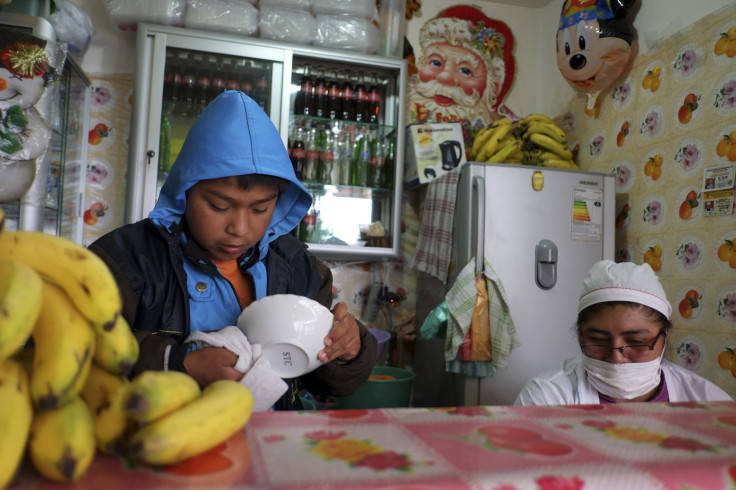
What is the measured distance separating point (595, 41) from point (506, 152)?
0.72 meters

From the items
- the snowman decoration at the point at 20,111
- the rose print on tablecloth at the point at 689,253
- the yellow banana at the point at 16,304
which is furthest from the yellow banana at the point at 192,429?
the rose print on tablecloth at the point at 689,253

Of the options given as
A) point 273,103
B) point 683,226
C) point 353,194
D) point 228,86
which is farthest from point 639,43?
point 228,86

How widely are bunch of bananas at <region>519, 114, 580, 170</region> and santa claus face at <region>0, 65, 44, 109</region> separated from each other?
8.22 ft

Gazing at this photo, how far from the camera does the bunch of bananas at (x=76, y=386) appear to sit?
1.21ft

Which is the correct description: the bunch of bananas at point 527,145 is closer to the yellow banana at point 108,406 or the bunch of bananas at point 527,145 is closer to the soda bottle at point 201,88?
the soda bottle at point 201,88

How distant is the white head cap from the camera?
1504 millimetres

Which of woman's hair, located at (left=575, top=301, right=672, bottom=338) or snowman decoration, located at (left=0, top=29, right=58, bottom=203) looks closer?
woman's hair, located at (left=575, top=301, right=672, bottom=338)

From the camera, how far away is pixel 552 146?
3244 mm

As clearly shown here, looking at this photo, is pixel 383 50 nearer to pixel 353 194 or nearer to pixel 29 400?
pixel 353 194

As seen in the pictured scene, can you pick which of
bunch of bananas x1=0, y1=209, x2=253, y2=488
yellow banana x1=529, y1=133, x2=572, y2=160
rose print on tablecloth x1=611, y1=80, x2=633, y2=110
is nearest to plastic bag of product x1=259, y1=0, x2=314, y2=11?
yellow banana x1=529, y1=133, x2=572, y2=160

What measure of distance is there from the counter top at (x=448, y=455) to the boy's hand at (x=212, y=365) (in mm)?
258

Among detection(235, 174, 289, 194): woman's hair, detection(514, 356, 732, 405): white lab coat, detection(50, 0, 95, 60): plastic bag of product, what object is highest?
detection(50, 0, 95, 60): plastic bag of product

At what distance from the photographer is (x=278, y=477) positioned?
15.1 inches

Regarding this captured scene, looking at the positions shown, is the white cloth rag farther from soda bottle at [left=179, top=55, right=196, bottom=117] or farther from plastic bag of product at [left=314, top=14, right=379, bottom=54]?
plastic bag of product at [left=314, top=14, right=379, bottom=54]
